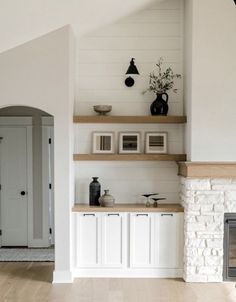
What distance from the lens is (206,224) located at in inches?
198

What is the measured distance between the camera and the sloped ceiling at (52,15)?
3.63m

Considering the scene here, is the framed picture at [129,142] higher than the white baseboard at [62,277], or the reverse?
the framed picture at [129,142]

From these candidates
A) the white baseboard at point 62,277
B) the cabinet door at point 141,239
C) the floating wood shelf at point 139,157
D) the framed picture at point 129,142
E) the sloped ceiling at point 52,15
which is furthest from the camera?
the framed picture at point 129,142

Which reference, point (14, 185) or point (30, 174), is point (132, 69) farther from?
point (14, 185)

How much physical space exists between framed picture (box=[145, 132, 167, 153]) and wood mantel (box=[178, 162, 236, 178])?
2.07 ft

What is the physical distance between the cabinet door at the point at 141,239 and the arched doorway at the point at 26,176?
2337 mm

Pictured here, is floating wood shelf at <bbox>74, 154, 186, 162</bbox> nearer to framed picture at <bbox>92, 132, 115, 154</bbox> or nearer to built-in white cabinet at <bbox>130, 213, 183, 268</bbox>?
framed picture at <bbox>92, 132, 115, 154</bbox>

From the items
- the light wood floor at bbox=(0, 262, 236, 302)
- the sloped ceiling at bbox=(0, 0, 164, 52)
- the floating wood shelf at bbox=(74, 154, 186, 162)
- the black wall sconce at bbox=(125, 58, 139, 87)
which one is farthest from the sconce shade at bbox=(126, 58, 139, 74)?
the light wood floor at bbox=(0, 262, 236, 302)

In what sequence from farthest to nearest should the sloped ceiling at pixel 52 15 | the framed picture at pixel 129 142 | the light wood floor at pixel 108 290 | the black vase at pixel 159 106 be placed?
the framed picture at pixel 129 142 → the black vase at pixel 159 106 → the light wood floor at pixel 108 290 → the sloped ceiling at pixel 52 15

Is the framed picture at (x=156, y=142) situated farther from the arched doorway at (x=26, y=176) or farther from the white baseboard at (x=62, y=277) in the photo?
the arched doorway at (x=26, y=176)

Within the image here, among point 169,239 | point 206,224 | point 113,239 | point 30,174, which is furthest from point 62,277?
point 30,174

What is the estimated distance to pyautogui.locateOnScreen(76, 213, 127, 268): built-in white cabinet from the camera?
17.1ft

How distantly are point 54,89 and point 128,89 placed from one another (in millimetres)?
1103

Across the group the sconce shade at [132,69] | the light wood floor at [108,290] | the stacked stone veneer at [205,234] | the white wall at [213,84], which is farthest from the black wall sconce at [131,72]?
the light wood floor at [108,290]
